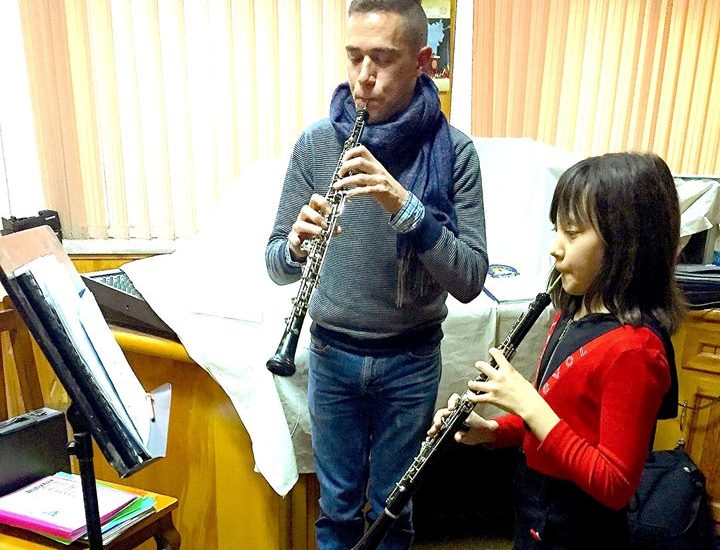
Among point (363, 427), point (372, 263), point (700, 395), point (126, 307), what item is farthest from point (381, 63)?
point (700, 395)

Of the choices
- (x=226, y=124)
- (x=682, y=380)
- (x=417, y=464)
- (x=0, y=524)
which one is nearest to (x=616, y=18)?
(x=682, y=380)

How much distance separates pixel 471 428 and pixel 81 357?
0.61 meters

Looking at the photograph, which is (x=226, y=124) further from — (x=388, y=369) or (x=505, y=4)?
(x=388, y=369)

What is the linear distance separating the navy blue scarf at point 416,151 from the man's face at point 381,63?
28 mm

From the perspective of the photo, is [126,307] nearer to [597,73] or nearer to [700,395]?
[700,395]

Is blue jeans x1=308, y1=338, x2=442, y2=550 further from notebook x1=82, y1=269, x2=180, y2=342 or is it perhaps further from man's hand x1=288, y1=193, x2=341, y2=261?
notebook x1=82, y1=269, x2=180, y2=342

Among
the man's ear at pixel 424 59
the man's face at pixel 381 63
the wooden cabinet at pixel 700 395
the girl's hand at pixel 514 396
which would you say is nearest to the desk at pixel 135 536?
the girl's hand at pixel 514 396

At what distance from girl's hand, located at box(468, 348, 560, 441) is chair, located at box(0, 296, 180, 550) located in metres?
0.68

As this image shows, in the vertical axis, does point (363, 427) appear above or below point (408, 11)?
below

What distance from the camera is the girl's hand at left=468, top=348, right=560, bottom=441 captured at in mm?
810

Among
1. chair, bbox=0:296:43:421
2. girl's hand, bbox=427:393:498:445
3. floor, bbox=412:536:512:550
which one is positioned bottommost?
floor, bbox=412:536:512:550

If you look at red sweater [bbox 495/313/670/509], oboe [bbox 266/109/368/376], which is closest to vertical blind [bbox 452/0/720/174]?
oboe [bbox 266/109/368/376]

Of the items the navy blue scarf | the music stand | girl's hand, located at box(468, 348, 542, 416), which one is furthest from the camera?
the navy blue scarf

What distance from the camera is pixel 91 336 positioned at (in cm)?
82
